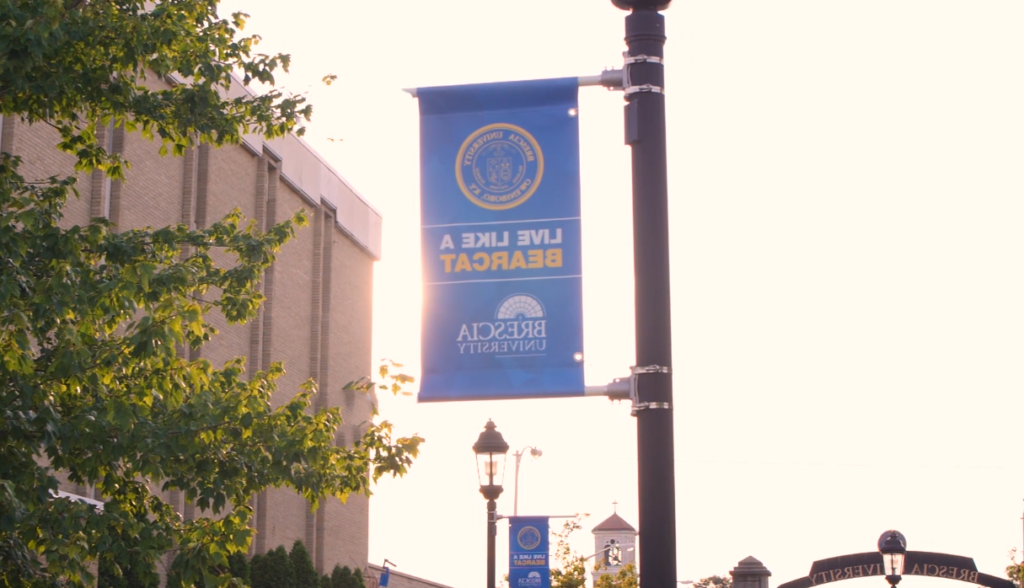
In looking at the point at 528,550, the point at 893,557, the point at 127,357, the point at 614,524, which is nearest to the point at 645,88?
the point at 127,357

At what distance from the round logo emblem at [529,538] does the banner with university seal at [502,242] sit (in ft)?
51.9

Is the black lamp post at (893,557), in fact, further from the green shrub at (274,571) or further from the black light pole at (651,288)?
the black light pole at (651,288)

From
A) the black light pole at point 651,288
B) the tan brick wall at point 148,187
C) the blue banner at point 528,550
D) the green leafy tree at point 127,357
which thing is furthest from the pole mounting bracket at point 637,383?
the tan brick wall at point 148,187

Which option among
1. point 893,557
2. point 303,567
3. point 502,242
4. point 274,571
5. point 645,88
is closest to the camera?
point 645,88

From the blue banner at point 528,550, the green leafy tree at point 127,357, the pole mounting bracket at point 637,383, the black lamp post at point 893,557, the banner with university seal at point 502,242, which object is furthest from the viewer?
the black lamp post at point 893,557

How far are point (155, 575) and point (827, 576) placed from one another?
25.0 metres

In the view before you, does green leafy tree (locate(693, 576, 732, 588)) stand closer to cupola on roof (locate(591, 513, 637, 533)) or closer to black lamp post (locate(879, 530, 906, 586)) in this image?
cupola on roof (locate(591, 513, 637, 533))

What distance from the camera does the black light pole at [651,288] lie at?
17.8 ft

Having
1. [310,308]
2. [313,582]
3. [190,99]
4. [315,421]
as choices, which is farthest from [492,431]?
[310,308]

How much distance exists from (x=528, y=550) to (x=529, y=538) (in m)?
0.22

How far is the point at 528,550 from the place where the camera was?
71.2 ft

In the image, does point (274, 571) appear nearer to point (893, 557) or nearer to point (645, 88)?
point (893, 557)

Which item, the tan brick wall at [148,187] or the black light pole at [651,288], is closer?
the black light pole at [651,288]

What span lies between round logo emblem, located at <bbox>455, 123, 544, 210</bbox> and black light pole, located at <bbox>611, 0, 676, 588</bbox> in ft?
2.29
